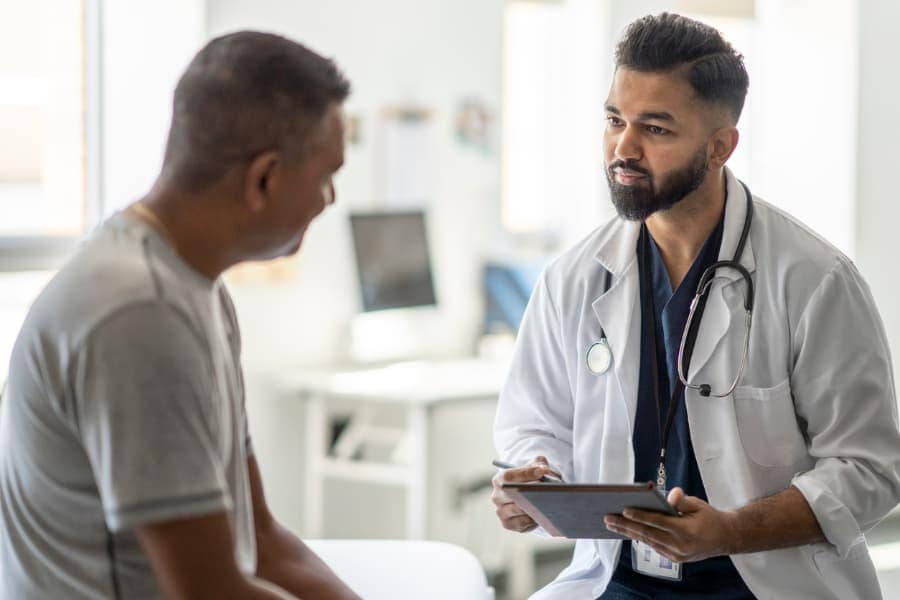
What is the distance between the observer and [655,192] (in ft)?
6.88

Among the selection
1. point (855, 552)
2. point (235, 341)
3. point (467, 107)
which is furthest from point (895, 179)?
point (235, 341)

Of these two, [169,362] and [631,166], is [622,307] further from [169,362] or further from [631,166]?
[169,362]

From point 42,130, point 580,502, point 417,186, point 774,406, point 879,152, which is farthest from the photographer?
point 879,152

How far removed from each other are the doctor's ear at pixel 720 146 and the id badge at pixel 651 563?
0.64m

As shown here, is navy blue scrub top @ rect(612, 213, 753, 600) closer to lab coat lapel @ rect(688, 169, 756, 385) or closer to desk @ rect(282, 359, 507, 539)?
lab coat lapel @ rect(688, 169, 756, 385)

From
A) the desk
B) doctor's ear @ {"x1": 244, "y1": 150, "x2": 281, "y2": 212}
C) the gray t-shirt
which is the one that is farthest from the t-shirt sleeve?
the desk

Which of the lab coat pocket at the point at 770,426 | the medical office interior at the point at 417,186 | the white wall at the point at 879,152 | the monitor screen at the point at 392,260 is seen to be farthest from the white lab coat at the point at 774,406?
the white wall at the point at 879,152

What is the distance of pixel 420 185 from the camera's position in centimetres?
470

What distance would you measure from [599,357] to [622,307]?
0.31ft

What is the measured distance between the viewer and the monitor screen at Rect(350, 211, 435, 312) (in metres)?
4.42

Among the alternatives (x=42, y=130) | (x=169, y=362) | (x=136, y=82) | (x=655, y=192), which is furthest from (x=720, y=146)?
(x=42, y=130)

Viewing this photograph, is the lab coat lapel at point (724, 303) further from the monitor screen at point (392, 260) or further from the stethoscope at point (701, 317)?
the monitor screen at point (392, 260)

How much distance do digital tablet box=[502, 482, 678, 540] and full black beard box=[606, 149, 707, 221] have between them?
1.73 feet

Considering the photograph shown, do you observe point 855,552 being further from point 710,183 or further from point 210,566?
point 210,566
